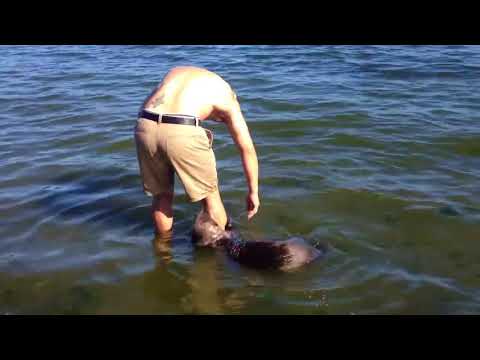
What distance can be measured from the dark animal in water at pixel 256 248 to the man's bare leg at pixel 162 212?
0.29m

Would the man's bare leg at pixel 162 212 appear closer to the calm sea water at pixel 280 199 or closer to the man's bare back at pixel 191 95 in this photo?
the calm sea water at pixel 280 199

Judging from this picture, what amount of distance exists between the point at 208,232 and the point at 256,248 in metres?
0.53

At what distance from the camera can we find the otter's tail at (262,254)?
4328 mm

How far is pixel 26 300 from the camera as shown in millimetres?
4047

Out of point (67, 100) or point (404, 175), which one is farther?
point (67, 100)

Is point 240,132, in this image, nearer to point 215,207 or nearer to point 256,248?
point 215,207

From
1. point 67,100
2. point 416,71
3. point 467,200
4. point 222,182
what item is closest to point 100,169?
point 222,182

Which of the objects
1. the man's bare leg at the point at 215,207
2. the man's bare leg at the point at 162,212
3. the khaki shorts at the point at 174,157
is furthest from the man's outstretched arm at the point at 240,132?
the man's bare leg at the point at 162,212

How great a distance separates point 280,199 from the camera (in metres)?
5.70

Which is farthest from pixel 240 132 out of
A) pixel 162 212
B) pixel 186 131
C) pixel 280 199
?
pixel 280 199

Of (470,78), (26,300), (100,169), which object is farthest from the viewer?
(470,78)

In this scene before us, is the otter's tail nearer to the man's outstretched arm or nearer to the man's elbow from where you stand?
the man's outstretched arm

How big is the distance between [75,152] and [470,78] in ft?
24.2
